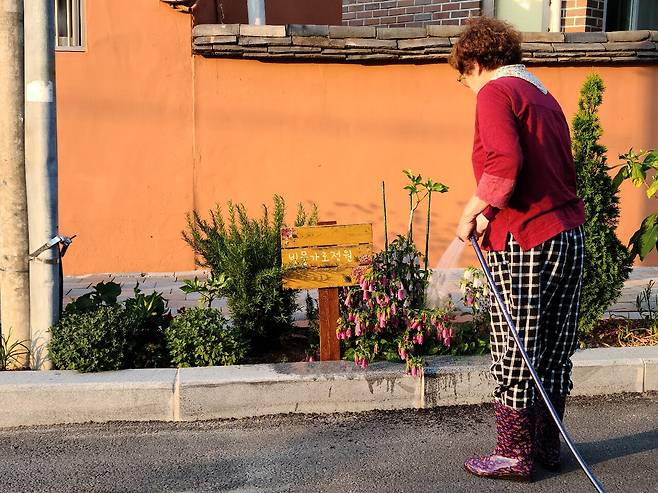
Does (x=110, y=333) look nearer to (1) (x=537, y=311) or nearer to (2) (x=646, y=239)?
(1) (x=537, y=311)

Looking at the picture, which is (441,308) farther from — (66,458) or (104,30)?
(104,30)

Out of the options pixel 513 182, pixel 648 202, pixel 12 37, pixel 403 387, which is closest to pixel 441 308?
pixel 403 387

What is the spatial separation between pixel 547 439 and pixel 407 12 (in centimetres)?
729

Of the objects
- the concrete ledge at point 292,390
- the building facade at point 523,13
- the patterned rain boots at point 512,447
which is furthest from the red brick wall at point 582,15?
the patterned rain boots at point 512,447

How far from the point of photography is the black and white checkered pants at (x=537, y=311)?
12.5ft

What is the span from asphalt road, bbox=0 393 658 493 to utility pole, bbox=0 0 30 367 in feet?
2.66

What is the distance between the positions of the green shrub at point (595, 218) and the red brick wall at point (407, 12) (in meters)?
4.46

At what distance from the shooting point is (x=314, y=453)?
14.4ft

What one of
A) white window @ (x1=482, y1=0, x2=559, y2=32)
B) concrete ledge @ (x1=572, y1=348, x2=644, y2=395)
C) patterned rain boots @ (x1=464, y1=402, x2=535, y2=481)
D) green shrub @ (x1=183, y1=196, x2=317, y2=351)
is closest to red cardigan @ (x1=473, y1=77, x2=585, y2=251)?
patterned rain boots @ (x1=464, y1=402, x2=535, y2=481)

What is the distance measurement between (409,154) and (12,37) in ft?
14.3

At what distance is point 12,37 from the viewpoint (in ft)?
16.5

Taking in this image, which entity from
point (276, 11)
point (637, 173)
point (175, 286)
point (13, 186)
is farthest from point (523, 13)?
point (13, 186)

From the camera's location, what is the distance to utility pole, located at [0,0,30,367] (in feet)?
16.5

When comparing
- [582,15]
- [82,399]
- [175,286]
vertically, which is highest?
[582,15]
